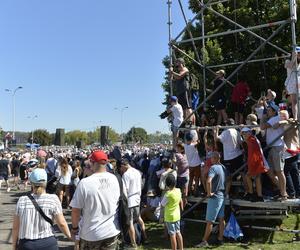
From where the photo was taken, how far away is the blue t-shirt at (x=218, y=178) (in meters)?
8.62

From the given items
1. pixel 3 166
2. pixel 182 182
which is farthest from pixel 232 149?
pixel 3 166

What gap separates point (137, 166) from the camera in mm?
13750

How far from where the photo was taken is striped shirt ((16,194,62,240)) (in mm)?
4938

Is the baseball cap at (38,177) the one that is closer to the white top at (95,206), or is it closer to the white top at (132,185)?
the white top at (95,206)

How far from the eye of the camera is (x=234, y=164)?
9.08 metres

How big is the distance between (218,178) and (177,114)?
6.67ft

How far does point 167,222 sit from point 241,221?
8.68 ft

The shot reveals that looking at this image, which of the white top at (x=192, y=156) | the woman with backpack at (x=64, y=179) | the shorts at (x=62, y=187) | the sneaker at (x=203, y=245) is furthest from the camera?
the shorts at (x=62, y=187)

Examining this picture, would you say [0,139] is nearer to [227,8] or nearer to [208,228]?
[227,8]

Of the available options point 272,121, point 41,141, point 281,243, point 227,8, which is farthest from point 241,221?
point 41,141

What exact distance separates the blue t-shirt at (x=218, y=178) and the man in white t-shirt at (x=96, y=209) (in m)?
3.82

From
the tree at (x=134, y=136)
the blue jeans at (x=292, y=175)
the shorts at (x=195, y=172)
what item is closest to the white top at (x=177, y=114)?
the shorts at (x=195, y=172)

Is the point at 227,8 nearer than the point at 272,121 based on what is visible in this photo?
No

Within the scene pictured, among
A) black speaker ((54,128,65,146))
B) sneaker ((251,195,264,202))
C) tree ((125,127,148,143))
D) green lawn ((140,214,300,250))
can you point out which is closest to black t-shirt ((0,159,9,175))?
green lawn ((140,214,300,250))
